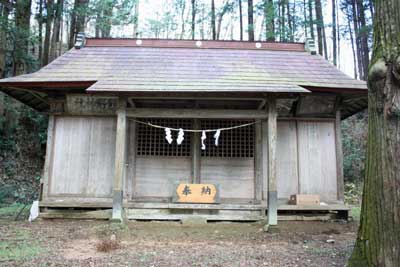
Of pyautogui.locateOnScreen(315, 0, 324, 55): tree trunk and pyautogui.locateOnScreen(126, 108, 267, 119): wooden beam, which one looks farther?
pyautogui.locateOnScreen(315, 0, 324, 55): tree trunk

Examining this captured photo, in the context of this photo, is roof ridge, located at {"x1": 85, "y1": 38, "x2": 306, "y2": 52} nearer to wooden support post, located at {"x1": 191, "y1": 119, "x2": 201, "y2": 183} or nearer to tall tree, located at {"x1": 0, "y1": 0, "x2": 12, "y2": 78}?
wooden support post, located at {"x1": 191, "y1": 119, "x2": 201, "y2": 183}

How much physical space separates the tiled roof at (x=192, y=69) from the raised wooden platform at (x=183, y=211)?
8.53 ft

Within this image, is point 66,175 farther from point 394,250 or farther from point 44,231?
point 394,250

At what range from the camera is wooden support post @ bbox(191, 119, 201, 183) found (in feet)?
25.5

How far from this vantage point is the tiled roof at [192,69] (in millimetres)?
6703

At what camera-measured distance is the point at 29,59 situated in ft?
43.4

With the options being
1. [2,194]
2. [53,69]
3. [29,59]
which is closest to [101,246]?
[53,69]

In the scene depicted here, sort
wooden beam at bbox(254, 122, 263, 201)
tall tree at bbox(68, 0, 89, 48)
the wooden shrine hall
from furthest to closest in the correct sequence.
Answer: tall tree at bbox(68, 0, 89, 48) → wooden beam at bbox(254, 122, 263, 201) → the wooden shrine hall

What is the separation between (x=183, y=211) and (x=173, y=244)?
2037 millimetres

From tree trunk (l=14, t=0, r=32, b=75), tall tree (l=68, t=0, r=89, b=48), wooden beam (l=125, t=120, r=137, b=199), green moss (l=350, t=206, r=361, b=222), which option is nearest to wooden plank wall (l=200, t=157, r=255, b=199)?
wooden beam (l=125, t=120, r=137, b=199)

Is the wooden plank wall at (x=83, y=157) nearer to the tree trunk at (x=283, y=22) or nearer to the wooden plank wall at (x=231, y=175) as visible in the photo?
the wooden plank wall at (x=231, y=175)

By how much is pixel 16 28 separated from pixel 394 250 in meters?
13.0

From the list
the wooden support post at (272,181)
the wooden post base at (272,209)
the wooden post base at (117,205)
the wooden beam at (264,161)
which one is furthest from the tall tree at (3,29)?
the wooden post base at (272,209)

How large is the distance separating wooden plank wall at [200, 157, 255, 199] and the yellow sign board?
785 mm
